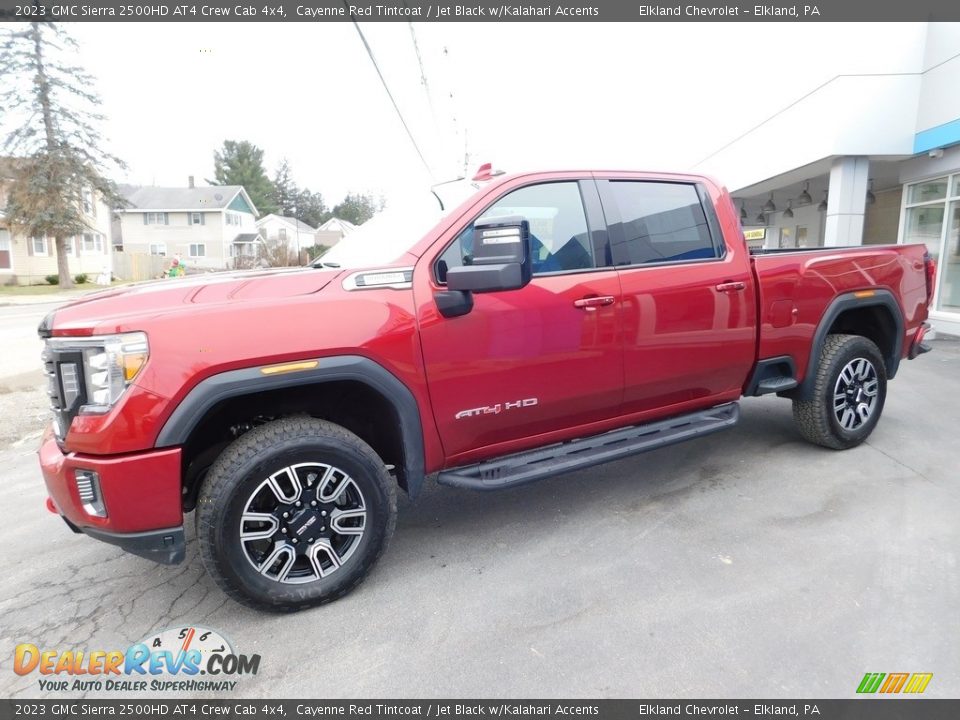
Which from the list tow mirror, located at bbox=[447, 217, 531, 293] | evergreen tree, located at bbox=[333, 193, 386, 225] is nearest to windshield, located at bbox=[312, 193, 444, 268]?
tow mirror, located at bbox=[447, 217, 531, 293]

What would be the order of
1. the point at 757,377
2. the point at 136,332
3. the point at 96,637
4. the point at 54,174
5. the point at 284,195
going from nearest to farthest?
1. the point at 136,332
2. the point at 96,637
3. the point at 757,377
4. the point at 54,174
5. the point at 284,195

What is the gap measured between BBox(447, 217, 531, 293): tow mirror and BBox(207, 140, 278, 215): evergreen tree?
3224 inches

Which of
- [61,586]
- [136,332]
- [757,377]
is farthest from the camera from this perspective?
[757,377]

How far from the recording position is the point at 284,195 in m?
90.7

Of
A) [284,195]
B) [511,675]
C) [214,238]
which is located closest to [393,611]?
[511,675]

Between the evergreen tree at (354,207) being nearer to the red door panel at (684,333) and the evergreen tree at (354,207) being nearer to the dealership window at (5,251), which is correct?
the dealership window at (5,251)

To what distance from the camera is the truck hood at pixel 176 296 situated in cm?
253

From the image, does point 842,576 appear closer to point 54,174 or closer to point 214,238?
point 54,174

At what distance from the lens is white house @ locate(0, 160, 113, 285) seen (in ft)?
111

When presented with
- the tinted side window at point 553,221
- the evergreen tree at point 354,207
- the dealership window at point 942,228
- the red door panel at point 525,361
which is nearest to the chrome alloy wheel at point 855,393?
the red door panel at point 525,361

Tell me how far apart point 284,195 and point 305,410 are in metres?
95.7

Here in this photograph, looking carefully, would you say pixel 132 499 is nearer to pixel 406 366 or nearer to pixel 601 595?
pixel 406 366

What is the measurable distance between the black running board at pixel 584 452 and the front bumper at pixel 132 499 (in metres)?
1.27

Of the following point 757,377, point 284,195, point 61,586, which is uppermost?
point 284,195
